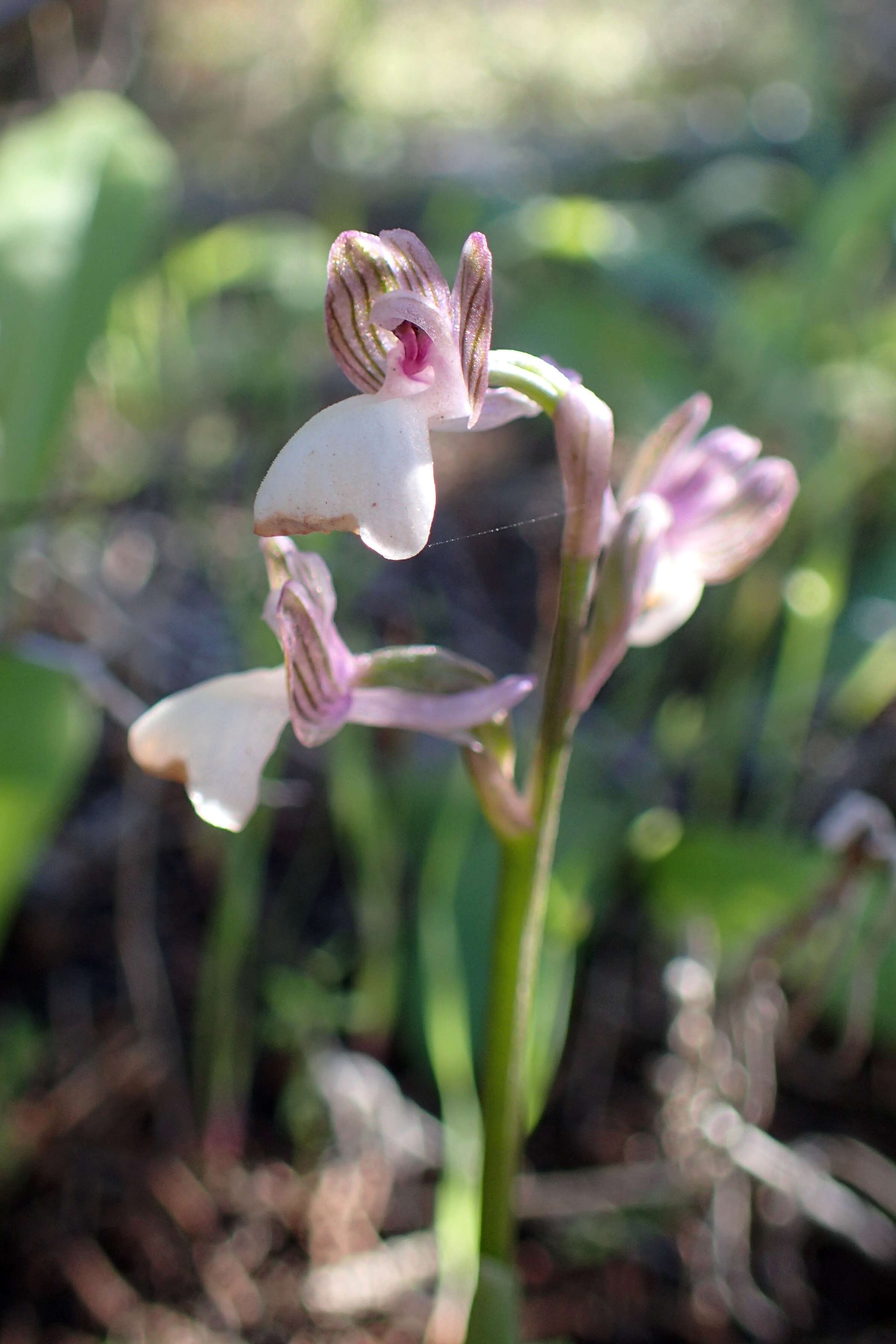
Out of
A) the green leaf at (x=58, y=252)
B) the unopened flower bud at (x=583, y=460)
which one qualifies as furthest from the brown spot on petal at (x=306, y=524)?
the green leaf at (x=58, y=252)

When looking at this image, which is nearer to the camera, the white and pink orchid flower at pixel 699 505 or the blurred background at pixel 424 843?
the white and pink orchid flower at pixel 699 505

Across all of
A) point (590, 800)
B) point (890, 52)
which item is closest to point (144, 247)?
point (590, 800)

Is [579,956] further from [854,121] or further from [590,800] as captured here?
[854,121]

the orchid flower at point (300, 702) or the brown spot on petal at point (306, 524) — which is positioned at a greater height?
the brown spot on petal at point (306, 524)

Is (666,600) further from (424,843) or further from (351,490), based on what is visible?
(424,843)

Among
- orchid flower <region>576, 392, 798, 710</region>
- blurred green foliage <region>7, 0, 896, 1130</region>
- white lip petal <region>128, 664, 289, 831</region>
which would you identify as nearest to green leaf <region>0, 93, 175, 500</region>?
blurred green foliage <region>7, 0, 896, 1130</region>

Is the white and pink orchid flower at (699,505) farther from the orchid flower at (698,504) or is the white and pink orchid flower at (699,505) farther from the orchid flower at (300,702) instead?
the orchid flower at (300,702)

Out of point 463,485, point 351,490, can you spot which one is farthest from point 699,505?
point 463,485
